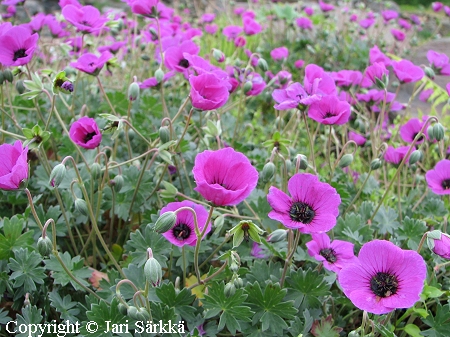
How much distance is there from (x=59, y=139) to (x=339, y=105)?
112 centimetres

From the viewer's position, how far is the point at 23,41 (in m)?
1.32

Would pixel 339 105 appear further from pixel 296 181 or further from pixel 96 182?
pixel 96 182

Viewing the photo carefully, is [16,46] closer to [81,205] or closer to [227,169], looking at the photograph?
[81,205]

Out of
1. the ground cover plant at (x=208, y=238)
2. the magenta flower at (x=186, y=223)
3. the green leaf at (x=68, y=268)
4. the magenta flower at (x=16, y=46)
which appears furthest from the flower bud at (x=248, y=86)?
the green leaf at (x=68, y=268)

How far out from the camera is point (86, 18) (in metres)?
1.61

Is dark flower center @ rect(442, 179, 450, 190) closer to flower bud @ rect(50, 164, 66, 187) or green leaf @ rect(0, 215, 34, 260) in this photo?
flower bud @ rect(50, 164, 66, 187)

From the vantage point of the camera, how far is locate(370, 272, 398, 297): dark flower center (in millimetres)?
908

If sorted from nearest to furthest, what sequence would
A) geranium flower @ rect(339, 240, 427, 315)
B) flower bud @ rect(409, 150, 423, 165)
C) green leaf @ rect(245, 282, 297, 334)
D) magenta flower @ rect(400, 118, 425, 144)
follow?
geranium flower @ rect(339, 240, 427, 315)
green leaf @ rect(245, 282, 297, 334)
flower bud @ rect(409, 150, 423, 165)
magenta flower @ rect(400, 118, 425, 144)

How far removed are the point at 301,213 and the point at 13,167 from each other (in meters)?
0.67

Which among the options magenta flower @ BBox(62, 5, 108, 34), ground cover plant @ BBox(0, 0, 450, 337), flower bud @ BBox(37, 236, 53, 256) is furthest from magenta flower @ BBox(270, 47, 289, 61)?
flower bud @ BBox(37, 236, 53, 256)

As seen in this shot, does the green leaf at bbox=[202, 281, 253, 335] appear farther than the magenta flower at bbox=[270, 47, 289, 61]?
No

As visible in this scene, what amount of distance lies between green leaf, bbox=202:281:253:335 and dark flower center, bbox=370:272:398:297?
31 cm

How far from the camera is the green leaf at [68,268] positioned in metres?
1.20

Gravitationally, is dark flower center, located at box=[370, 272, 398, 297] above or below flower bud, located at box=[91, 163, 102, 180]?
above
